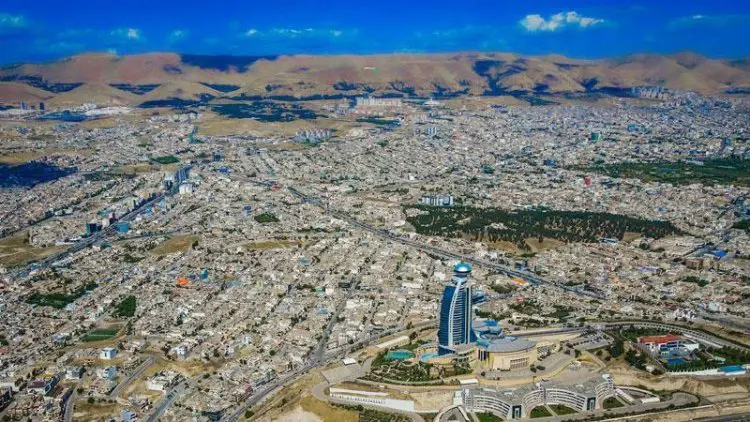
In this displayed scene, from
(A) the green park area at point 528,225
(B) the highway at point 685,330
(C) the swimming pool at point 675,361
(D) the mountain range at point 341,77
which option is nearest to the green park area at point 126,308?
(A) the green park area at point 528,225

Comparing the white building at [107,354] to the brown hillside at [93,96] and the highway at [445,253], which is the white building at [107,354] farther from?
the brown hillside at [93,96]

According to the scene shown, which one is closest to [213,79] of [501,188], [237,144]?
[237,144]

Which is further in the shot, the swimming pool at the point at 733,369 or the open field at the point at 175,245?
the open field at the point at 175,245

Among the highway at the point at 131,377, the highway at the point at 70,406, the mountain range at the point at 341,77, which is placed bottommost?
the highway at the point at 70,406

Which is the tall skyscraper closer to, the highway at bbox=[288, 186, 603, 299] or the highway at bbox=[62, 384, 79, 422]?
the highway at bbox=[288, 186, 603, 299]

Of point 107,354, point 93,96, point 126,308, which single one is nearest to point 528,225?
point 126,308
